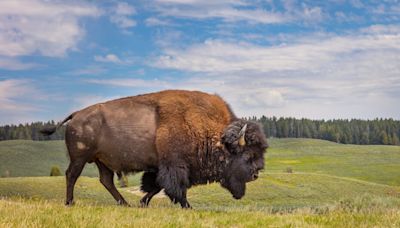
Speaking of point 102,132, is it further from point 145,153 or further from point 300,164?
point 300,164

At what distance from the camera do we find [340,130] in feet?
515

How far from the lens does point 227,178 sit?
40.6 feet

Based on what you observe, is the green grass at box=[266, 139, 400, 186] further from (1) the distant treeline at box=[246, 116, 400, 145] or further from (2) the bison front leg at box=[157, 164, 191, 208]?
(2) the bison front leg at box=[157, 164, 191, 208]

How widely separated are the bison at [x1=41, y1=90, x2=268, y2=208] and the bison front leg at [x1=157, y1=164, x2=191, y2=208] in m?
0.10

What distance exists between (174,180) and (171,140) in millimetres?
920

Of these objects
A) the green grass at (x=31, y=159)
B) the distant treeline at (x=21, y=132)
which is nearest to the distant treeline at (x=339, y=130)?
the distant treeline at (x=21, y=132)

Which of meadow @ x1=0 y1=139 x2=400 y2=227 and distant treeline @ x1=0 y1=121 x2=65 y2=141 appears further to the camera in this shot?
distant treeline @ x1=0 y1=121 x2=65 y2=141

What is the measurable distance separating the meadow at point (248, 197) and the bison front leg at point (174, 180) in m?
0.29

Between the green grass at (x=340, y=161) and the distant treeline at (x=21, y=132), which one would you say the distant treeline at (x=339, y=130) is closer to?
the green grass at (x=340, y=161)

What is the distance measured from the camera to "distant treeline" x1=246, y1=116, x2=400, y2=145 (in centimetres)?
15088

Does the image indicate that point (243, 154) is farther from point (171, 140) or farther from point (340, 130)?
point (340, 130)

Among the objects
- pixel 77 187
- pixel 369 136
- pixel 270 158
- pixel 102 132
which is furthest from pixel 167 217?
pixel 369 136

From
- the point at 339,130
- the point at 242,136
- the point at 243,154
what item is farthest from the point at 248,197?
the point at 339,130

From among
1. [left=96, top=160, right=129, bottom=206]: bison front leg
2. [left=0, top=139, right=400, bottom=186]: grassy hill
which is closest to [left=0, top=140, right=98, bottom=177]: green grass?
[left=0, top=139, right=400, bottom=186]: grassy hill
